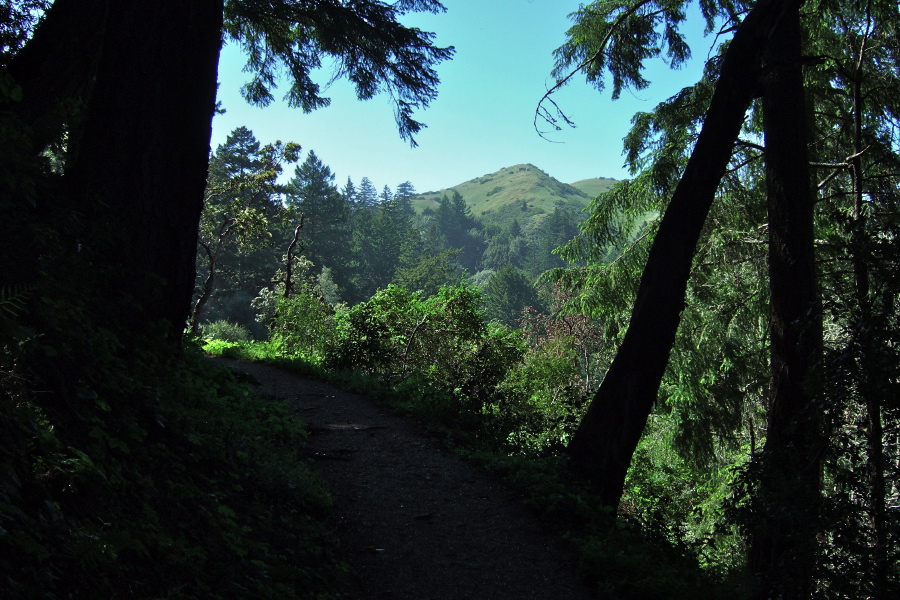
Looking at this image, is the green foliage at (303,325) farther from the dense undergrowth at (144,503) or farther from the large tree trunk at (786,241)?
the large tree trunk at (786,241)

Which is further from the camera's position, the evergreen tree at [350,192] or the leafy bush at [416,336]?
the evergreen tree at [350,192]

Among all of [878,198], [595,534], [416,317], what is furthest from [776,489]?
[416,317]

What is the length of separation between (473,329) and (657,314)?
525 cm

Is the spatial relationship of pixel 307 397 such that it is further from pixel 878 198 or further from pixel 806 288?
pixel 878 198

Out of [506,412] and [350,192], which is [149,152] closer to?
[506,412]

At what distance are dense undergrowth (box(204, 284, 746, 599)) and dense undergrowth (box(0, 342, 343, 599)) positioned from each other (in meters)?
2.03

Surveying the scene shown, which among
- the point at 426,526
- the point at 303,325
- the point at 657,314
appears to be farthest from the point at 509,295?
the point at 426,526

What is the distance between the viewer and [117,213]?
4270 mm

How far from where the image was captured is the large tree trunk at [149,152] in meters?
4.21

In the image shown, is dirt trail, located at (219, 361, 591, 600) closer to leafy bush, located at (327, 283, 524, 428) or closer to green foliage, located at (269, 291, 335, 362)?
leafy bush, located at (327, 283, 524, 428)

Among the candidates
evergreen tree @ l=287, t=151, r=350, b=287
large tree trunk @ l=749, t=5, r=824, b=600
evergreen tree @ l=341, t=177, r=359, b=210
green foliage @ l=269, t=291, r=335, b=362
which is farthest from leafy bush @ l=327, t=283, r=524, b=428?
evergreen tree @ l=341, t=177, r=359, b=210

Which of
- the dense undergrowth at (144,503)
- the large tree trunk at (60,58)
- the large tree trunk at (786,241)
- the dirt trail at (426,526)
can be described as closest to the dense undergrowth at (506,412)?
the dirt trail at (426,526)

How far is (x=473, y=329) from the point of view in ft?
35.4

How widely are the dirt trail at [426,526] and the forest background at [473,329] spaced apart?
1.06ft
